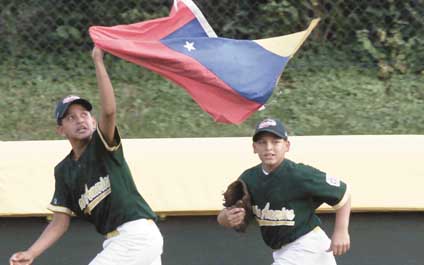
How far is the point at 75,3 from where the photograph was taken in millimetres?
8930

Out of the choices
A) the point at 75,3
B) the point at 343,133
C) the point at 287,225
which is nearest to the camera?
the point at 287,225

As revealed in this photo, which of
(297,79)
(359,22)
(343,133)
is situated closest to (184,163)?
(343,133)

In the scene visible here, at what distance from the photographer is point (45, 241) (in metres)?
5.86

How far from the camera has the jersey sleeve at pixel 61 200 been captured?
231 inches

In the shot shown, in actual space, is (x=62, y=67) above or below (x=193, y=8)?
below

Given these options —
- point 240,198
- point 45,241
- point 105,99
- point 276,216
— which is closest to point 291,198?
point 276,216

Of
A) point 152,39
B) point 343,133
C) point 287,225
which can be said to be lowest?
point 343,133

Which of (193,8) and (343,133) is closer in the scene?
(193,8)

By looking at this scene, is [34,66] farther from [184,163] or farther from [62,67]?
[184,163]

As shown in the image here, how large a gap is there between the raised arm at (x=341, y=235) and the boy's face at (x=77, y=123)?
57.1 inches

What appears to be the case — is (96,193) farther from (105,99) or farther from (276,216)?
(276,216)

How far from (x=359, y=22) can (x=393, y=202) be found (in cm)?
259

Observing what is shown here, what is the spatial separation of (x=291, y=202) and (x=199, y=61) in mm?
1000

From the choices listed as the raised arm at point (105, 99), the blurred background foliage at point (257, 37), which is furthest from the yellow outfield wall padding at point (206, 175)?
the blurred background foliage at point (257, 37)
